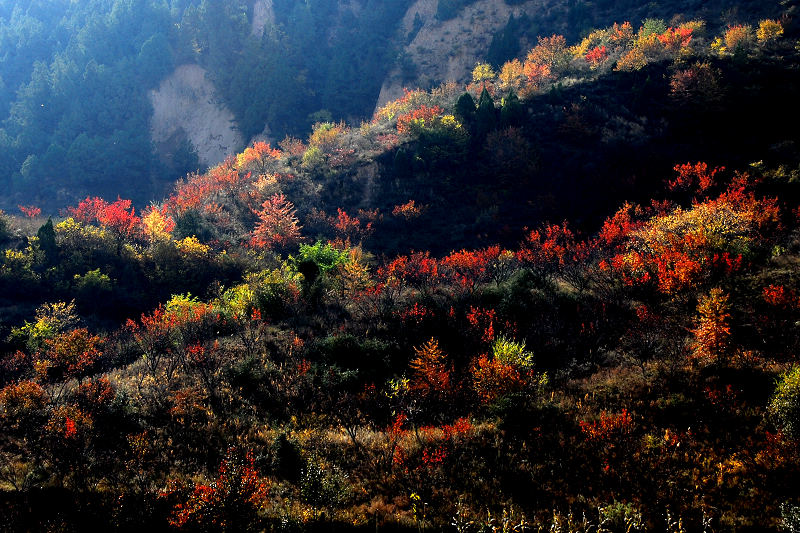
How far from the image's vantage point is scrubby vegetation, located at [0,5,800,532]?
10336 millimetres

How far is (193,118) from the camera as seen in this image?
83.5m

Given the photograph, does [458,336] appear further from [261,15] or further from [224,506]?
[261,15]

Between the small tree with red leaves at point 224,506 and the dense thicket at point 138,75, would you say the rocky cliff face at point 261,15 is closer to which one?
the dense thicket at point 138,75

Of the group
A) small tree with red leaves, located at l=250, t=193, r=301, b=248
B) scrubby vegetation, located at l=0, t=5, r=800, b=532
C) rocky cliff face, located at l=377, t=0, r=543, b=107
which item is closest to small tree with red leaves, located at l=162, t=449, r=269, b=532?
scrubby vegetation, located at l=0, t=5, r=800, b=532

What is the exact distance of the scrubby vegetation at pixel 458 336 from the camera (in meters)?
10.3

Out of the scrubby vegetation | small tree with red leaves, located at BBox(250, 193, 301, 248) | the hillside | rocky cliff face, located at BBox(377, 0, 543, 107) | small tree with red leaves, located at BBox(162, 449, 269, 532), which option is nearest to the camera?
small tree with red leaves, located at BBox(162, 449, 269, 532)

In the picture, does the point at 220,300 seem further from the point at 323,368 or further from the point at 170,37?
the point at 170,37

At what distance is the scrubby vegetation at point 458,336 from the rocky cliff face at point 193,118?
4086cm

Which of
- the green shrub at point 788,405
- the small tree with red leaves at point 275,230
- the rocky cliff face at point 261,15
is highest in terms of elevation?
the rocky cliff face at point 261,15

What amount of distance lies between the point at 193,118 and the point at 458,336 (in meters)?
83.8

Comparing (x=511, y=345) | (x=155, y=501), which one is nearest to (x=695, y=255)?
(x=511, y=345)

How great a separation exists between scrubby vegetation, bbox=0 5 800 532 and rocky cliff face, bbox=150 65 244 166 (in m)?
40.9

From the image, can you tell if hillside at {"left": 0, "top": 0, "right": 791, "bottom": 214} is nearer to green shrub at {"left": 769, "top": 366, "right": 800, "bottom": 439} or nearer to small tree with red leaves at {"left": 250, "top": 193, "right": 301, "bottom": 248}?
small tree with red leaves at {"left": 250, "top": 193, "right": 301, "bottom": 248}

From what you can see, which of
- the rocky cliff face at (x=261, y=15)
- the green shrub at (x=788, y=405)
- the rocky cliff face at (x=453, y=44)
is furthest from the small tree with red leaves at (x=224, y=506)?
the rocky cliff face at (x=261, y=15)
